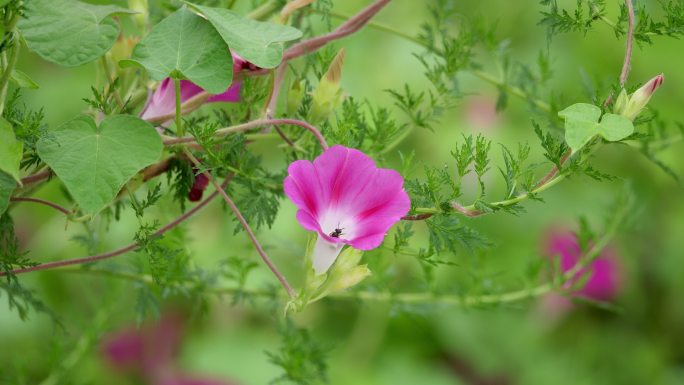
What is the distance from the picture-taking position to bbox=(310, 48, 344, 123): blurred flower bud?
0.49m

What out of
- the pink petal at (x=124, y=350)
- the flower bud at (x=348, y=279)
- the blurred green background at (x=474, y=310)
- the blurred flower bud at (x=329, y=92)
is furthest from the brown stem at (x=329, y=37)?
the pink petal at (x=124, y=350)

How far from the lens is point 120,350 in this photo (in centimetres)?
155

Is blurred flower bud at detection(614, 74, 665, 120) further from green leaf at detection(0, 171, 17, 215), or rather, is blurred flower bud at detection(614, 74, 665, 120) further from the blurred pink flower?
the blurred pink flower

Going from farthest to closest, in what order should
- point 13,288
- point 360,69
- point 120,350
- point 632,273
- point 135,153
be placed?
point 360,69 < point 632,273 < point 120,350 < point 13,288 < point 135,153

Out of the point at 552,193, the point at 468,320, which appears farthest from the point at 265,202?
the point at 552,193

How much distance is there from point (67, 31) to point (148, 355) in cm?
118

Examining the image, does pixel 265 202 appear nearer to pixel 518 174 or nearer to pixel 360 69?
pixel 518 174

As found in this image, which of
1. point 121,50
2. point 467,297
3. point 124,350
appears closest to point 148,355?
point 124,350

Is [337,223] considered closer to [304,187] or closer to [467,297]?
[304,187]

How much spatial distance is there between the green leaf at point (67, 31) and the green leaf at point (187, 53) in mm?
16

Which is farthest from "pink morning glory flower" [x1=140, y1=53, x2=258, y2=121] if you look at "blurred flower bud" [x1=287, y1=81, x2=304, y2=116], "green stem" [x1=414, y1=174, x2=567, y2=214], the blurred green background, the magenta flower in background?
the magenta flower in background

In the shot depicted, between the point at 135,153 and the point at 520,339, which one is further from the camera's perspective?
the point at 520,339

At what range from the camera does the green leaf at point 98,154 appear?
1.34ft

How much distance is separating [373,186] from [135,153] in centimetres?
11
